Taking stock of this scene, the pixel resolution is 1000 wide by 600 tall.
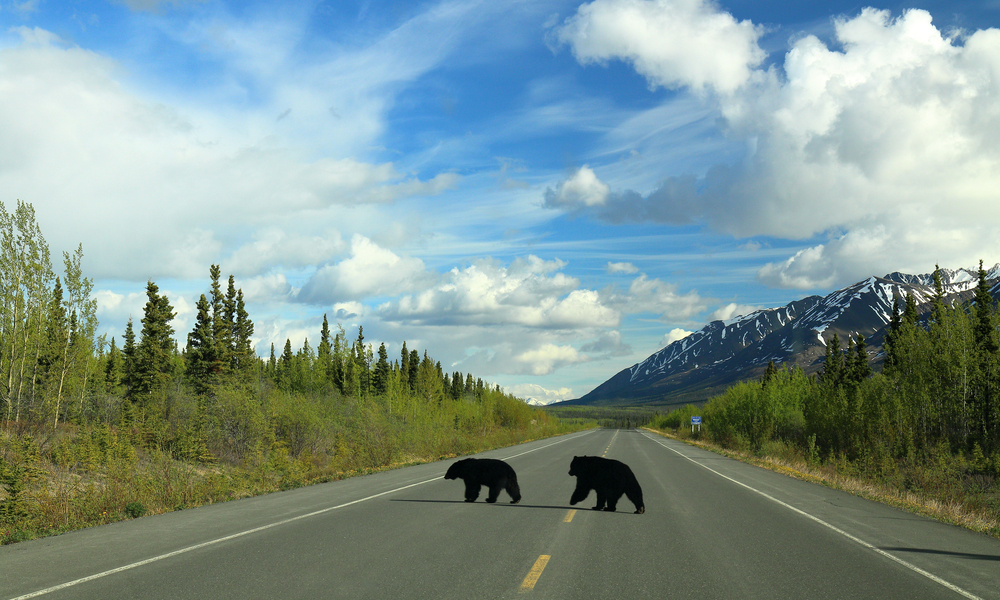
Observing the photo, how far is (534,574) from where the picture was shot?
7000mm

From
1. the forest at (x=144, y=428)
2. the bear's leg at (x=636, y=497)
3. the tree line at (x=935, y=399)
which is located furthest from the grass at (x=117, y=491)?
the tree line at (x=935, y=399)

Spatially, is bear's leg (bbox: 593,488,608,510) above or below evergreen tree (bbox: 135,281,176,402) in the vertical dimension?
below

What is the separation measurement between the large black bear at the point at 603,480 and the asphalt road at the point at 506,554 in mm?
367

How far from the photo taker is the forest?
1319cm

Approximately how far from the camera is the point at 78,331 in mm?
27641

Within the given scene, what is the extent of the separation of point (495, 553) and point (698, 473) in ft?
60.1

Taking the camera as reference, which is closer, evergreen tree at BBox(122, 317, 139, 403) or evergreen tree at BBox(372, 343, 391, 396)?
evergreen tree at BBox(122, 317, 139, 403)

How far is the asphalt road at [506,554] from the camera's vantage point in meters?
6.46

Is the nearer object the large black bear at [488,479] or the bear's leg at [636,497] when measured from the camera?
the bear's leg at [636,497]

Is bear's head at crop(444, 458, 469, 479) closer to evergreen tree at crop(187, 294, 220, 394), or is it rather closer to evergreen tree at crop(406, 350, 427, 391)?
evergreen tree at crop(187, 294, 220, 394)

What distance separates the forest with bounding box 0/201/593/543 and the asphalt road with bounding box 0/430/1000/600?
6.93 ft

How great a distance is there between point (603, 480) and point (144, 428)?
26005mm

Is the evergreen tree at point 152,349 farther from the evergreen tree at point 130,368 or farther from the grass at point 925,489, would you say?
the grass at point 925,489

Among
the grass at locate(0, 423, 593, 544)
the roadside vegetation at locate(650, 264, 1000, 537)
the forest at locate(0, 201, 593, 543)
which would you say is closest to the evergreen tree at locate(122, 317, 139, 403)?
the forest at locate(0, 201, 593, 543)
